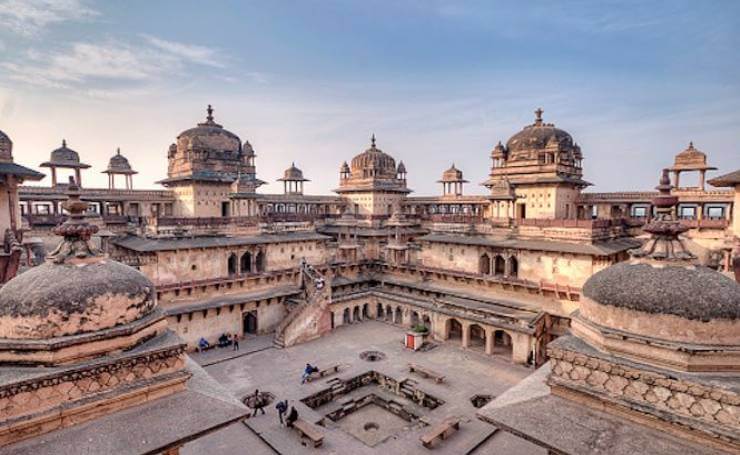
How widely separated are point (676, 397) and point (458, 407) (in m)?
12.2

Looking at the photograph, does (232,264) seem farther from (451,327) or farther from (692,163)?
(692,163)

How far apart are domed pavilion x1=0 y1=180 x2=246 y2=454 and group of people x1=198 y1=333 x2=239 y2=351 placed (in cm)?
1800

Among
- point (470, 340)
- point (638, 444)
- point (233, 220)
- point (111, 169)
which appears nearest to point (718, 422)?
point (638, 444)

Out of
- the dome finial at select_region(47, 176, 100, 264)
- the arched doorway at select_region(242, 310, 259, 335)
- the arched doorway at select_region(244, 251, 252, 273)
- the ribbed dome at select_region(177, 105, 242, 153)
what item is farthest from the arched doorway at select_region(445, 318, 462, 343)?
the ribbed dome at select_region(177, 105, 242, 153)

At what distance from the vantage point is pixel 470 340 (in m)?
28.0

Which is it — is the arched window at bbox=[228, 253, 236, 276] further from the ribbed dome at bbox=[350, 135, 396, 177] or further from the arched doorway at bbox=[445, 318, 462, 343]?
the ribbed dome at bbox=[350, 135, 396, 177]

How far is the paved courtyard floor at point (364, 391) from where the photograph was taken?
1606 centimetres

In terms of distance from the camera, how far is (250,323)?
1204 inches

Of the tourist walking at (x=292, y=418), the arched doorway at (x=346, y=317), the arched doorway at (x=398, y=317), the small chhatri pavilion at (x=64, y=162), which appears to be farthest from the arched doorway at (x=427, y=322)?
the small chhatri pavilion at (x=64, y=162)

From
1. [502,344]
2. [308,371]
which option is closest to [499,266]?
[502,344]

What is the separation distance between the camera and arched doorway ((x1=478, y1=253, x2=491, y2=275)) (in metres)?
31.2

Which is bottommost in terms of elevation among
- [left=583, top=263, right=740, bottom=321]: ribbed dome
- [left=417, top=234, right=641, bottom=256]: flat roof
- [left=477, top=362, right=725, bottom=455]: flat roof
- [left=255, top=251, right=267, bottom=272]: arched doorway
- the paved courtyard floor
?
the paved courtyard floor

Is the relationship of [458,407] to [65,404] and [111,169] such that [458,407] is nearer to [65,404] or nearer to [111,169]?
[65,404]

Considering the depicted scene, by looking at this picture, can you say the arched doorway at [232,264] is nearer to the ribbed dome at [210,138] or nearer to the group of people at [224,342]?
the group of people at [224,342]
